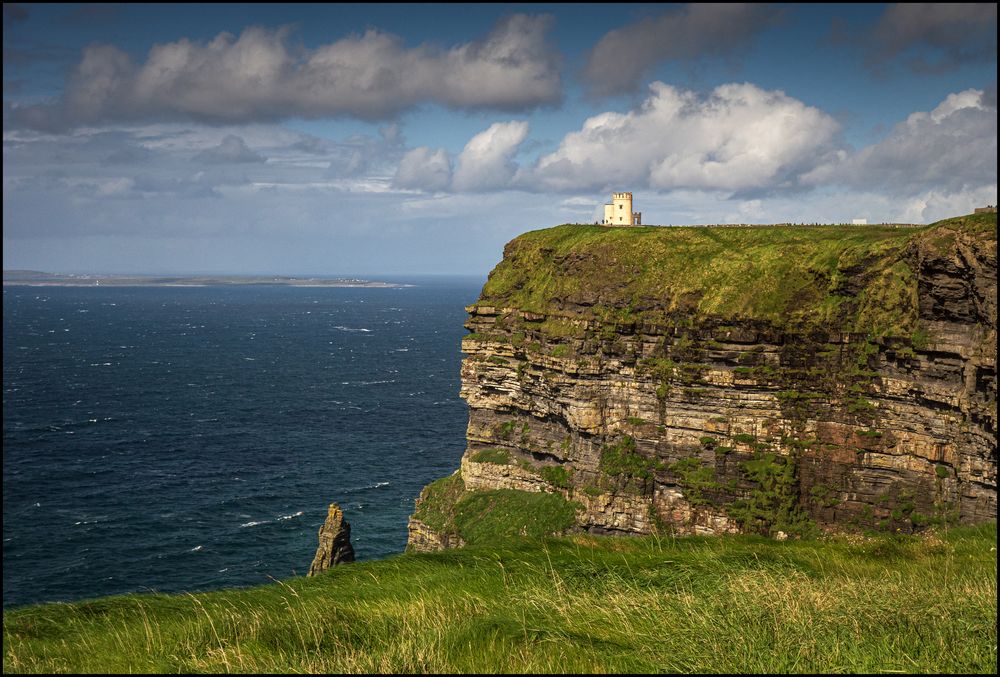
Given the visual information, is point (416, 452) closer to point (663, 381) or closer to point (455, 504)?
point (455, 504)

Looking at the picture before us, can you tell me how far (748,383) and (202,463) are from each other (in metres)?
63.7

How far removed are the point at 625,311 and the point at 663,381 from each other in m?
6.40

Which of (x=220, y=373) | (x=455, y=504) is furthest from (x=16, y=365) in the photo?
(x=455, y=504)

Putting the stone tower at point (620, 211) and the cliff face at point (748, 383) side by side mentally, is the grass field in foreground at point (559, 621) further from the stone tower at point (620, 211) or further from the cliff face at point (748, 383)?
the stone tower at point (620, 211)

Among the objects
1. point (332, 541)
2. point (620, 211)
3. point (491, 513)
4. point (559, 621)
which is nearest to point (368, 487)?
point (491, 513)

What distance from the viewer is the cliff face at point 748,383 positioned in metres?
38.5

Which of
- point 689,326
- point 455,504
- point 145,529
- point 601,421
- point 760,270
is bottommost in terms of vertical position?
point 145,529

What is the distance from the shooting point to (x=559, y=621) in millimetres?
13805

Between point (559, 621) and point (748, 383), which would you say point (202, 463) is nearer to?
point (748, 383)

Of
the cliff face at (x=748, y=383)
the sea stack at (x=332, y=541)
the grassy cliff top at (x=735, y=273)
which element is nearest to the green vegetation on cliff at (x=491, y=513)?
the cliff face at (x=748, y=383)

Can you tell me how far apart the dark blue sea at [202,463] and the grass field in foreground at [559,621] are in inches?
905

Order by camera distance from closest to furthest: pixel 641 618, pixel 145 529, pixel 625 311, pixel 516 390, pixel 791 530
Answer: pixel 641 618, pixel 791 530, pixel 625 311, pixel 516 390, pixel 145 529

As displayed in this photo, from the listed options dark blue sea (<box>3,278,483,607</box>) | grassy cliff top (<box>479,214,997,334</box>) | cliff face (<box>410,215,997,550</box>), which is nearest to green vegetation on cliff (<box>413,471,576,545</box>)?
cliff face (<box>410,215,997,550</box>)

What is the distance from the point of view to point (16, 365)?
459ft
